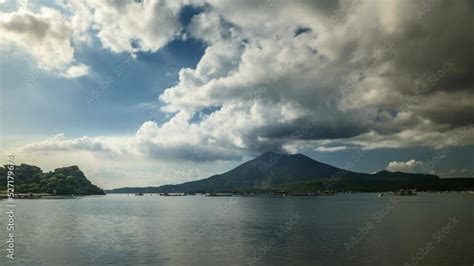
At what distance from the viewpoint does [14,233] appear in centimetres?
9250

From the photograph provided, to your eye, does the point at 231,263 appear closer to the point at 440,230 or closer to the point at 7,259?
the point at 7,259

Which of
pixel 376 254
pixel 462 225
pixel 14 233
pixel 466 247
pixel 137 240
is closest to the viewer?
pixel 376 254

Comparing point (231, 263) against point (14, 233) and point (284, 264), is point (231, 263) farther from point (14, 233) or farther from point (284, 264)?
point (14, 233)

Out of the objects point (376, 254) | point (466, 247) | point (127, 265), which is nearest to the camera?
point (127, 265)

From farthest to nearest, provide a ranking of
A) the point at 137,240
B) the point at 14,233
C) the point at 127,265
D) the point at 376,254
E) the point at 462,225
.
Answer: the point at 462,225
the point at 14,233
the point at 137,240
the point at 376,254
the point at 127,265

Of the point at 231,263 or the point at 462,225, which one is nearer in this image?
the point at 231,263

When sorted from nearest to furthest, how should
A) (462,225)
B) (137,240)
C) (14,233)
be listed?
(137,240) → (14,233) → (462,225)

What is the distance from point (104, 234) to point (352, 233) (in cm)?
5900

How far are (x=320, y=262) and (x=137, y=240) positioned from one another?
134 ft

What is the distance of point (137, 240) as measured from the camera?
8231 cm

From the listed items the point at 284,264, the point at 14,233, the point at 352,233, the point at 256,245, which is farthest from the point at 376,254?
the point at 14,233

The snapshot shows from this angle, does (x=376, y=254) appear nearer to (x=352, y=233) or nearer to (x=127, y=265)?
(x=352, y=233)

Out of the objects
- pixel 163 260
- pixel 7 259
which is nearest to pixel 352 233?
pixel 163 260

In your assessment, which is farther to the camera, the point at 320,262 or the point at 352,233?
the point at 352,233
